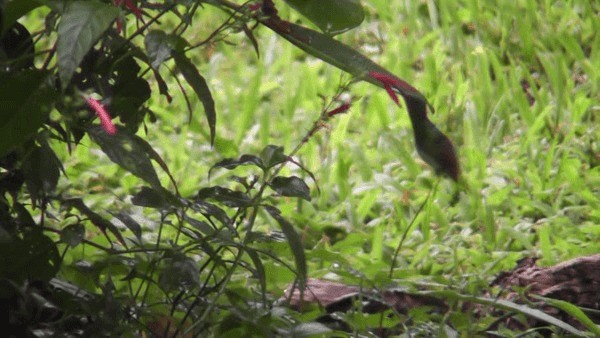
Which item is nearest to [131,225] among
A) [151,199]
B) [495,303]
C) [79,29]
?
[151,199]

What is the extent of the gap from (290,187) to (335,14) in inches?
9.5

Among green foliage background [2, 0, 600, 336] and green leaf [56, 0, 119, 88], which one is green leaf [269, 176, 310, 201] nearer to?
green foliage background [2, 0, 600, 336]

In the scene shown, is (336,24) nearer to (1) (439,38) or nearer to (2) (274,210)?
(2) (274,210)

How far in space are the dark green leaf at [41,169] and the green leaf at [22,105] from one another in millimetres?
182

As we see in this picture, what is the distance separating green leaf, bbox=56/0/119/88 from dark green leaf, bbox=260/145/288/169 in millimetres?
440

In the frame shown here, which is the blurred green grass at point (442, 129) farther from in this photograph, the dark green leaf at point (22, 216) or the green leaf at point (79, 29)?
the green leaf at point (79, 29)

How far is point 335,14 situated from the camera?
63.0 inches

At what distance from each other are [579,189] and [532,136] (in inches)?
13.0

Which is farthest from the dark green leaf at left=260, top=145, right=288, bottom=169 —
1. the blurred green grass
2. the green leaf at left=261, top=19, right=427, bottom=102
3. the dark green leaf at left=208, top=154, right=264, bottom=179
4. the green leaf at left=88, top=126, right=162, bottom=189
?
the blurred green grass

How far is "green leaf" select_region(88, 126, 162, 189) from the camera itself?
138cm

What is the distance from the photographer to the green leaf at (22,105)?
1303 millimetres

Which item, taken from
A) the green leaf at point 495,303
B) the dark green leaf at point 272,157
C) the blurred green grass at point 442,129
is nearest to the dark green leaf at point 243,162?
the dark green leaf at point 272,157

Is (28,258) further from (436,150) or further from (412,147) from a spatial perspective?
(412,147)

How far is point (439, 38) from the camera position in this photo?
4145mm
